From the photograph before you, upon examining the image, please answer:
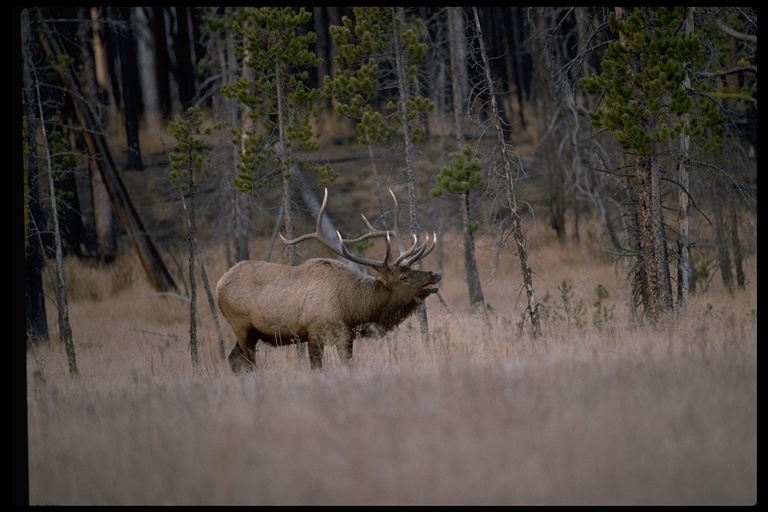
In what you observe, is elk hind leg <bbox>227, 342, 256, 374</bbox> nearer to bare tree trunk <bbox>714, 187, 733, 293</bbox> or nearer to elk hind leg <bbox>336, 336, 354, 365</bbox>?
elk hind leg <bbox>336, 336, 354, 365</bbox>

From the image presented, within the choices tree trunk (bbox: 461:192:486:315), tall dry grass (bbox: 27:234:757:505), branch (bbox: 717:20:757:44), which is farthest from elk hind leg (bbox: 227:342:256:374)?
branch (bbox: 717:20:757:44)

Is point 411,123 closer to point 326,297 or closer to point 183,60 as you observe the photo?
point 326,297

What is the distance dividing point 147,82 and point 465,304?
12677mm

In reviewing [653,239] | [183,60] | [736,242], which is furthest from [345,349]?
[183,60]

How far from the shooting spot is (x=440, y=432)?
19.1ft

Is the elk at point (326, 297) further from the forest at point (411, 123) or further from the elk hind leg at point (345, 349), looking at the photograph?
the forest at point (411, 123)

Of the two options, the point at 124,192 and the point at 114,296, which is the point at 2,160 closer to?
the point at 124,192

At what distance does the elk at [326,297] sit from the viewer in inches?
398

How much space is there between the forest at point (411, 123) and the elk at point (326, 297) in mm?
1729

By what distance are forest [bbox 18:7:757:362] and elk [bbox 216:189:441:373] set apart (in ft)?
5.67

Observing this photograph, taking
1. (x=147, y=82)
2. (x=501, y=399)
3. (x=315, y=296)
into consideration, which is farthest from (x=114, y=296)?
(x=501, y=399)

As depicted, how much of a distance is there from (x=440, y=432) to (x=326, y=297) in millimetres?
4541

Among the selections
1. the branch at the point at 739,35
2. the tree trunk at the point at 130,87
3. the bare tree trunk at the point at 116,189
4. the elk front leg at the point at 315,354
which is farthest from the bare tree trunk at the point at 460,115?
the tree trunk at the point at 130,87

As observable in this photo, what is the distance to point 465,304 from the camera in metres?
18.1
